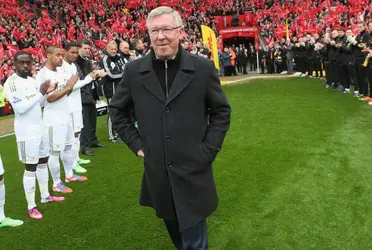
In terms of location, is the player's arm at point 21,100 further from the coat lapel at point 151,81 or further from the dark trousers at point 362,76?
the dark trousers at point 362,76

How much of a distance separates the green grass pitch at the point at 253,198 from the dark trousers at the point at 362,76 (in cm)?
356

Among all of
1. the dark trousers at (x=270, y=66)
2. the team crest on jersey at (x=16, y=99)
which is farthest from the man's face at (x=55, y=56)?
the dark trousers at (x=270, y=66)

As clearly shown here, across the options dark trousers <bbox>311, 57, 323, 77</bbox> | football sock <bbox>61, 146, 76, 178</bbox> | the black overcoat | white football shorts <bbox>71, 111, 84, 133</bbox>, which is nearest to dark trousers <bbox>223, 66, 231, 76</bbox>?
dark trousers <bbox>311, 57, 323, 77</bbox>

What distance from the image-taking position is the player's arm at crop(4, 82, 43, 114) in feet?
13.9

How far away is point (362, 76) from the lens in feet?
38.8

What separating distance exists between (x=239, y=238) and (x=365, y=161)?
3.07m

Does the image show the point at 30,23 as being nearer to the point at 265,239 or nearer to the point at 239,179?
the point at 239,179

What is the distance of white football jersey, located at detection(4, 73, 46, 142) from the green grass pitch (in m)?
1.05

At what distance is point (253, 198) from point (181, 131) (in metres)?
2.59

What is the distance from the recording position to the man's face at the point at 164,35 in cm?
248

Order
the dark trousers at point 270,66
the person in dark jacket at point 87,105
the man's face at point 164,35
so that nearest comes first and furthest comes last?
the man's face at point 164,35
the person in dark jacket at point 87,105
the dark trousers at point 270,66

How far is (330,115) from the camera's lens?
941 cm

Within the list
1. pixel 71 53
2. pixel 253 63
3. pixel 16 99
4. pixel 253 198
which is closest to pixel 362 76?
pixel 253 198

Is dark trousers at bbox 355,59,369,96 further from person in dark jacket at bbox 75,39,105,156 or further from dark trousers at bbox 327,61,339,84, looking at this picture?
person in dark jacket at bbox 75,39,105,156
